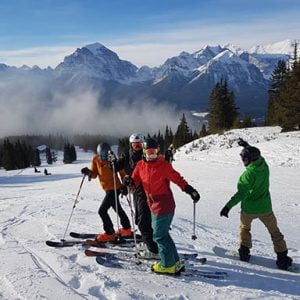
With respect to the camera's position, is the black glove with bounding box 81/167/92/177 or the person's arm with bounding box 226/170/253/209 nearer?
the person's arm with bounding box 226/170/253/209

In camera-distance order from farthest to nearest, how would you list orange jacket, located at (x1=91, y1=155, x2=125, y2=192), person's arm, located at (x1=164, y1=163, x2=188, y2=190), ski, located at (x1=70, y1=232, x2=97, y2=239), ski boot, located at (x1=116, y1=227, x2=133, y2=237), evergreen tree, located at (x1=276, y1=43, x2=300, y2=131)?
evergreen tree, located at (x1=276, y1=43, x2=300, y2=131), ski, located at (x1=70, y1=232, x2=97, y2=239), ski boot, located at (x1=116, y1=227, x2=133, y2=237), orange jacket, located at (x1=91, y1=155, x2=125, y2=192), person's arm, located at (x1=164, y1=163, x2=188, y2=190)

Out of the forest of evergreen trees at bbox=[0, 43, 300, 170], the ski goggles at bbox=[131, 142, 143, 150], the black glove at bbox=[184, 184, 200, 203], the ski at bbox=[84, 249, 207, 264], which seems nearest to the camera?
the black glove at bbox=[184, 184, 200, 203]

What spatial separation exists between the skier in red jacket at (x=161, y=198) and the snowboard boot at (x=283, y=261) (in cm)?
177

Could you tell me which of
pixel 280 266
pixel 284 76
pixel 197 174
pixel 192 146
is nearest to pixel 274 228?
pixel 280 266

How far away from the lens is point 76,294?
538cm

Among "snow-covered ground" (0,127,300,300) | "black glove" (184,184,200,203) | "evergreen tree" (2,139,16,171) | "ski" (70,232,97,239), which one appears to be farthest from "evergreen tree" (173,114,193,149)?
"black glove" (184,184,200,203)

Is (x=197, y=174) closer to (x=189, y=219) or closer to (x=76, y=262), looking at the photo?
(x=189, y=219)

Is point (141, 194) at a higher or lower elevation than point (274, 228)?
higher

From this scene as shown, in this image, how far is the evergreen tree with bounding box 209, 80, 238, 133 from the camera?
50344mm

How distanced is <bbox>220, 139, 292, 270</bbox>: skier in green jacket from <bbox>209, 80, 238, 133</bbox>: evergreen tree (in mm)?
43585

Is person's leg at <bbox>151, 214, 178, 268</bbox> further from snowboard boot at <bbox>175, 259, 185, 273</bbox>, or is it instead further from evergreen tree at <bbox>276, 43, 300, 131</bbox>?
evergreen tree at <bbox>276, 43, 300, 131</bbox>

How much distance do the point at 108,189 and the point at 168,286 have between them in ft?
9.45

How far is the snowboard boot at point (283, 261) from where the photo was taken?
656 centimetres

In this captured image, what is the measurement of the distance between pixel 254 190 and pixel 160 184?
172cm
